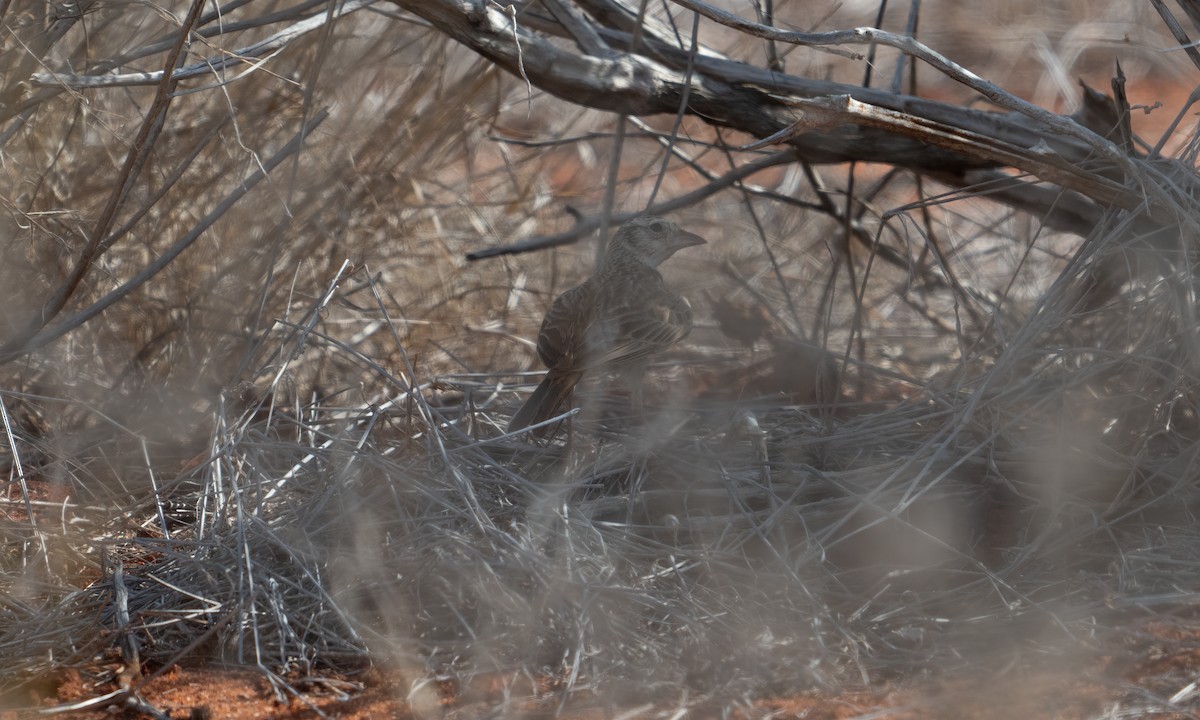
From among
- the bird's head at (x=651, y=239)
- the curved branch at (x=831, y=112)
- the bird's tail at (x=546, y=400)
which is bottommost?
the bird's tail at (x=546, y=400)

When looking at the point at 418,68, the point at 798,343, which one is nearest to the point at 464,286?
the point at 418,68

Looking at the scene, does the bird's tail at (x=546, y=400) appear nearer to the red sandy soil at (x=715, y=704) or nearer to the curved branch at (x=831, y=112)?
the curved branch at (x=831, y=112)

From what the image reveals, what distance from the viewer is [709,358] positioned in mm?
6023

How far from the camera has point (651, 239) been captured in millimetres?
5598

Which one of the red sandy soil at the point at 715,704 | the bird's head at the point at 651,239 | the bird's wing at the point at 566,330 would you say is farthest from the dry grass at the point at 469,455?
the bird's head at the point at 651,239

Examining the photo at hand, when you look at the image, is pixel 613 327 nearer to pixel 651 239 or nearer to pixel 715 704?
pixel 651 239

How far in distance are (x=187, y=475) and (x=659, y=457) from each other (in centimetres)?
181

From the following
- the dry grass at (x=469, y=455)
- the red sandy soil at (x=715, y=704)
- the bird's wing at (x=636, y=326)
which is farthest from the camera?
the bird's wing at (x=636, y=326)

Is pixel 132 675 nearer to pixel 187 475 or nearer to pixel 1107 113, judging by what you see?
pixel 187 475

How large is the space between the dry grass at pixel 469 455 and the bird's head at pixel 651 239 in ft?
1.78

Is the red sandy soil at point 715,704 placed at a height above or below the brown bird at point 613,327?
below

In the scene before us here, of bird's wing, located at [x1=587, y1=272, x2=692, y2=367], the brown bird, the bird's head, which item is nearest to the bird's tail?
the brown bird

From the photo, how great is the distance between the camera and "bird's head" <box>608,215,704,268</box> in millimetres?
5566

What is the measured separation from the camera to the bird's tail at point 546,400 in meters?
4.61
